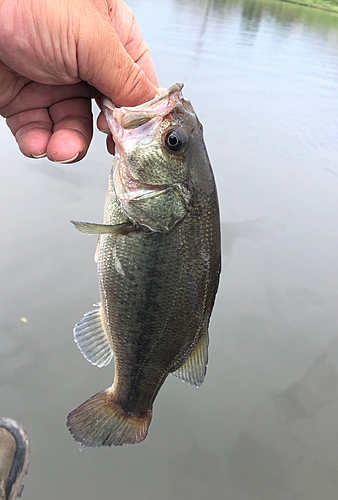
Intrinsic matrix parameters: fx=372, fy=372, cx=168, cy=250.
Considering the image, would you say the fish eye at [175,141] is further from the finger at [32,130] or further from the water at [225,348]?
the water at [225,348]

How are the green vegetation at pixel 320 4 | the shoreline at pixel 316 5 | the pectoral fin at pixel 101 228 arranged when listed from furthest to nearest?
the green vegetation at pixel 320 4 → the shoreline at pixel 316 5 → the pectoral fin at pixel 101 228

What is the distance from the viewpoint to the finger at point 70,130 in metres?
1.79

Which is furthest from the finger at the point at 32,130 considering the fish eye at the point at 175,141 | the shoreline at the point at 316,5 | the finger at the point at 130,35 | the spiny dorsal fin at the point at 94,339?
the shoreline at the point at 316,5

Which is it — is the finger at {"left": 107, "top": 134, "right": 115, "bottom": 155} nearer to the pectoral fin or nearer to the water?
the pectoral fin

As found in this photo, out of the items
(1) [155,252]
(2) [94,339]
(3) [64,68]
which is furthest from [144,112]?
(2) [94,339]

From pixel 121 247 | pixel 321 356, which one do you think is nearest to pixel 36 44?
pixel 121 247

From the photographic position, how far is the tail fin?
1.55 m

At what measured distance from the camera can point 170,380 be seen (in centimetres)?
277

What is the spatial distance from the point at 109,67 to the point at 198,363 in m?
1.35

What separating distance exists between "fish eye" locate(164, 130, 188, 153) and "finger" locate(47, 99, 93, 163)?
0.51 metres

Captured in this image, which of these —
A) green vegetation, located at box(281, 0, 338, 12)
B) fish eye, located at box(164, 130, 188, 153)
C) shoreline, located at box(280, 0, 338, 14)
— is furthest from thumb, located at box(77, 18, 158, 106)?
green vegetation, located at box(281, 0, 338, 12)

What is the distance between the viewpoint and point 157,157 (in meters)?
1.56

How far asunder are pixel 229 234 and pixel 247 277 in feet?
2.04

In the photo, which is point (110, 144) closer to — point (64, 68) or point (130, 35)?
point (64, 68)
